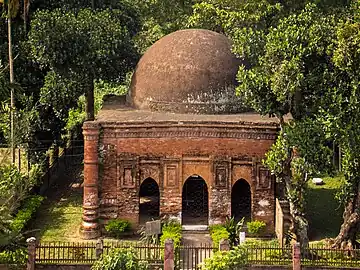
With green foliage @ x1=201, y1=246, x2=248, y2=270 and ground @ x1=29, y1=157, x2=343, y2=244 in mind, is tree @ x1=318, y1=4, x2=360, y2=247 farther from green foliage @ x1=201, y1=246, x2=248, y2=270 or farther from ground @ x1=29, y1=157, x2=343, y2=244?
green foliage @ x1=201, y1=246, x2=248, y2=270

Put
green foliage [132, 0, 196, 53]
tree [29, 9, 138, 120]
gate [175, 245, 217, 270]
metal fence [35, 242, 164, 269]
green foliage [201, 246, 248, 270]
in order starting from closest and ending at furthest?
1. green foliage [201, 246, 248, 270]
2. metal fence [35, 242, 164, 269]
3. gate [175, 245, 217, 270]
4. tree [29, 9, 138, 120]
5. green foliage [132, 0, 196, 53]

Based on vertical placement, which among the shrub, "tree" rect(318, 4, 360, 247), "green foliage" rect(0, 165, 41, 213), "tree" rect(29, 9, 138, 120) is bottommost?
the shrub

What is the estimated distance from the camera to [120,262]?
16.1 m

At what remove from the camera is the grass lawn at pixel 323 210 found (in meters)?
23.1

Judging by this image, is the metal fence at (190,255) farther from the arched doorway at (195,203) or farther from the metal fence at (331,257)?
the arched doorway at (195,203)

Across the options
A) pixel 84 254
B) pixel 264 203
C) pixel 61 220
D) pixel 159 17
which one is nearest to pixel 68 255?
pixel 84 254

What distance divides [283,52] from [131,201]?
269 inches

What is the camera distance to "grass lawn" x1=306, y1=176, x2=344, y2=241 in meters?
23.1

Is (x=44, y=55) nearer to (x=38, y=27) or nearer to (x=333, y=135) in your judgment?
(x=38, y=27)

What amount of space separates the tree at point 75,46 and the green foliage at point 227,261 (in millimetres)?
12384

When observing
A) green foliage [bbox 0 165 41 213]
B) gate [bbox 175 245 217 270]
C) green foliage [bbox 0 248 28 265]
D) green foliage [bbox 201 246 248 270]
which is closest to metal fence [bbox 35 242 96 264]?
green foliage [bbox 0 248 28 265]

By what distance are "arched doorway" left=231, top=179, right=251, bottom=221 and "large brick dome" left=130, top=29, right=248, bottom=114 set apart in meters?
3.13

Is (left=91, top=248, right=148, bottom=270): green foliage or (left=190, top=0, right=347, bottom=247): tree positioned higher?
(left=190, top=0, right=347, bottom=247): tree

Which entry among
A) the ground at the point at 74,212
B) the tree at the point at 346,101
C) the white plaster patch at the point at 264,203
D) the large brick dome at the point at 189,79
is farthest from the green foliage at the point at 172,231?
the tree at the point at 346,101
